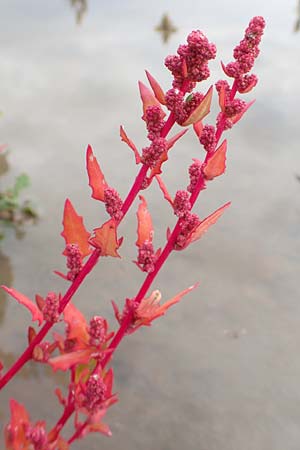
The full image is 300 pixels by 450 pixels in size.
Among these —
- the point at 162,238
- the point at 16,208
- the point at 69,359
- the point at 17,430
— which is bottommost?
the point at 162,238

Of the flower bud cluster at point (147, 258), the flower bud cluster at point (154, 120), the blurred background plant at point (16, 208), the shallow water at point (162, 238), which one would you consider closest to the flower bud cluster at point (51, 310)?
the flower bud cluster at point (147, 258)

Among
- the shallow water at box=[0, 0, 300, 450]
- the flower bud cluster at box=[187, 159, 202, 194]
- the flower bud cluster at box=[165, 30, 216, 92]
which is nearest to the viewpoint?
the flower bud cluster at box=[165, 30, 216, 92]

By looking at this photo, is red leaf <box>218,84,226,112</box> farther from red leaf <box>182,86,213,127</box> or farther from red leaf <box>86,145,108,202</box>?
red leaf <box>86,145,108,202</box>

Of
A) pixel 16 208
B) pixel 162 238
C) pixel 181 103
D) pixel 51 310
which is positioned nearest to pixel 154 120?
pixel 181 103

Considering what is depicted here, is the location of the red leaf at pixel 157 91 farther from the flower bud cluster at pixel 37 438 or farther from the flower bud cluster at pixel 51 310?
the flower bud cluster at pixel 37 438

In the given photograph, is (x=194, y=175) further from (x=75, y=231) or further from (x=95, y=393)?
(x=95, y=393)

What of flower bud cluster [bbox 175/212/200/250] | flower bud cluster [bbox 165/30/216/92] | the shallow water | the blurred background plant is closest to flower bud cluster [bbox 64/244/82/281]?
flower bud cluster [bbox 175/212/200/250]

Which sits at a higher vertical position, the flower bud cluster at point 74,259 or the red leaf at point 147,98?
the red leaf at point 147,98

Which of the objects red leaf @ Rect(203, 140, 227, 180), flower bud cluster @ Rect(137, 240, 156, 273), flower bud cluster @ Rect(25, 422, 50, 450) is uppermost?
red leaf @ Rect(203, 140, 227, 180)
